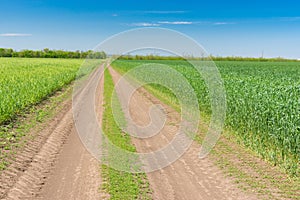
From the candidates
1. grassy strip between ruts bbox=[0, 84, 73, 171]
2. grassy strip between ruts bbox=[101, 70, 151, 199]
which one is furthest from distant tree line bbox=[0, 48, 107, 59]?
grassy strip between ruts bbox=[101, 70, 151, 199]

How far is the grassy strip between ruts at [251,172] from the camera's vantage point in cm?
742

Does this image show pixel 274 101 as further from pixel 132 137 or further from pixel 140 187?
pixel 140 187

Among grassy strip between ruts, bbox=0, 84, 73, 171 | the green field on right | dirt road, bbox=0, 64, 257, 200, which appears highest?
the green field on right

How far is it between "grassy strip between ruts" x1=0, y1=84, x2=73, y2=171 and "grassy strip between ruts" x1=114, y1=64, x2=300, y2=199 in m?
5.39

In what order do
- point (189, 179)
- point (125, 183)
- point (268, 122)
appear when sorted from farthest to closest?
point (268, 122), point (189, 179), point (125, 183)

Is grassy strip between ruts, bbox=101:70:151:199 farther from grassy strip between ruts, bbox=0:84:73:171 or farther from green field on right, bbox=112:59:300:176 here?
green field on right, bbox=112:59:300:176

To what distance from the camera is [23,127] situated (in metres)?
12.4

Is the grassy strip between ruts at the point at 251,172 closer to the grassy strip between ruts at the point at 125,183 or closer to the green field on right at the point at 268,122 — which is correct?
the green field on right at the point at 268,122

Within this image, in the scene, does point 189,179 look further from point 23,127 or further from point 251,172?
point 23,127

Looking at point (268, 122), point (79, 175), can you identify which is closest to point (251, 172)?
point (268, 122)

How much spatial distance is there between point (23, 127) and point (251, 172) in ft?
25.7

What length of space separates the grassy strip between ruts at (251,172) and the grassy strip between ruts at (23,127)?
539 cm

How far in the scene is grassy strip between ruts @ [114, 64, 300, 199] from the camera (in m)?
7.42

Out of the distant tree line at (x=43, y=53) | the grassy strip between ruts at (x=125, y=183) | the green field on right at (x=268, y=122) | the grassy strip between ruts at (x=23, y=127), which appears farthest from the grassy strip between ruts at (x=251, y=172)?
the distant tree line at (x=43, y=53)
